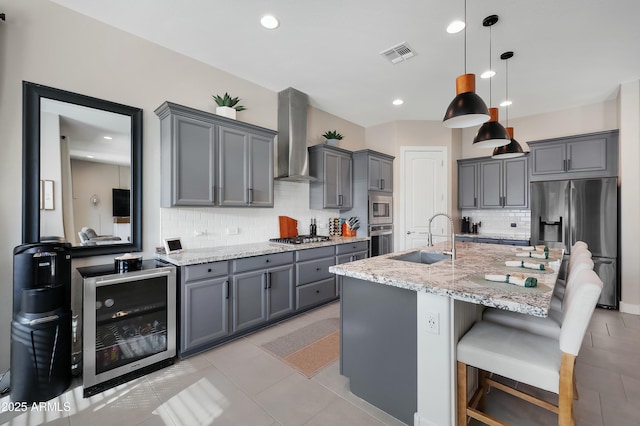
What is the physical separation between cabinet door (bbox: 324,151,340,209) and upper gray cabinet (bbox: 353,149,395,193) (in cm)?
42

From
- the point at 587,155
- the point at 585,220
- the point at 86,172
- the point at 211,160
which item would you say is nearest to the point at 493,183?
the point at 587,155

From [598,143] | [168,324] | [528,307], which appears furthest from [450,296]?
[598,143]

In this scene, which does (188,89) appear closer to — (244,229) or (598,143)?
(244,229)

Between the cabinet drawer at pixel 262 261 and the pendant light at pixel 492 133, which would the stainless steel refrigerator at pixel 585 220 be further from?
the cabinet drawer at pixel 262 261

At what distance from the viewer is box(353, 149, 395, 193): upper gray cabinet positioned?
4715 mm

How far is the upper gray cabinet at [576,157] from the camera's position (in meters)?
4.01

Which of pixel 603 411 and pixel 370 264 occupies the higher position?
pixel 370 264

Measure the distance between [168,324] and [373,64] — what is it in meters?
3.46

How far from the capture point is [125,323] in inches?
88.2

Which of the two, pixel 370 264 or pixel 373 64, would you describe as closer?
pixel 370 264

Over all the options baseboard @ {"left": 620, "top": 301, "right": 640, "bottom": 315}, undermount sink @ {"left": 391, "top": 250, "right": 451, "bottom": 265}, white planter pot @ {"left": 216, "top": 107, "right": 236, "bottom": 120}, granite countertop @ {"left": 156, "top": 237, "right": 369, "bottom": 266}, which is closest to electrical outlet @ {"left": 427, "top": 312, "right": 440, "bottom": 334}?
undermount sink @ {"left": 391, "top": 250, "right": 451, "bottom": 265}

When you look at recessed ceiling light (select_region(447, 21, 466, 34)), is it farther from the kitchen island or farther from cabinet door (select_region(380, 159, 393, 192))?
cabinet door (select_region(380, 159, 393, 192))

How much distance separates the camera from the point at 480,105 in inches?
75.5

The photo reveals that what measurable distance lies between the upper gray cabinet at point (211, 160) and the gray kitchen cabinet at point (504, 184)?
3976 mm
